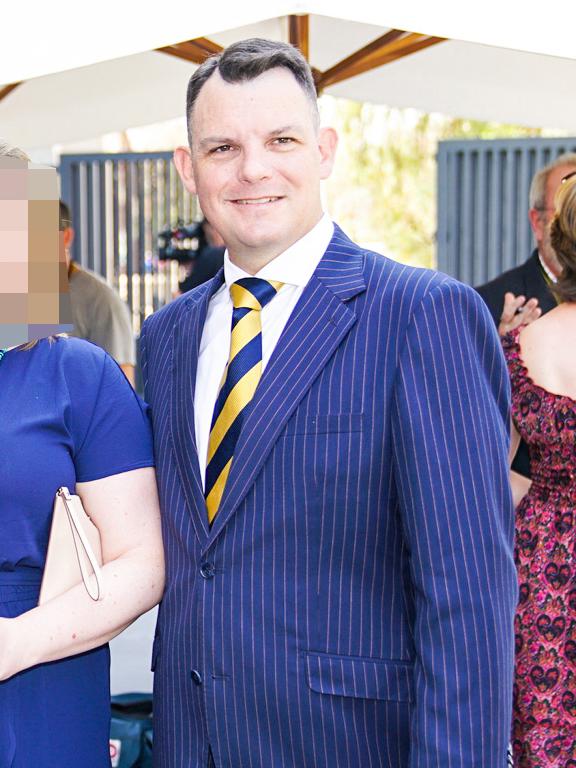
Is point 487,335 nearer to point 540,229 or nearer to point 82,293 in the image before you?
point 540,229

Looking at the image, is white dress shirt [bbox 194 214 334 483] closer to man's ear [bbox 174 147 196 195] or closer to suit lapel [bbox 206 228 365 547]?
suit lapel [bbox 206 228 365 547]

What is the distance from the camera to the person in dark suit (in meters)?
4.27

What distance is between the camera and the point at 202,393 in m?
1.95

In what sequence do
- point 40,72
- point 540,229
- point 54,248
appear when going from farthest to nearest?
point 540,229
point 40,72
point 54,248

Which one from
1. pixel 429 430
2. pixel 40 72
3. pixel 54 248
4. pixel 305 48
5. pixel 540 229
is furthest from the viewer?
pixel 540 229

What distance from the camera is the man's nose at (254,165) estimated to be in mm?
1842

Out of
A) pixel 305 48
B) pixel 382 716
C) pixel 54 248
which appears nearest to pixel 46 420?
pixel 54 248

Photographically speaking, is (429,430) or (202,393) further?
(202,393)

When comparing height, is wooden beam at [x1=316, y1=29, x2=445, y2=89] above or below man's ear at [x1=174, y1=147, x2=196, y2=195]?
above

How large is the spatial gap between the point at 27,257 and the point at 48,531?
442 mm

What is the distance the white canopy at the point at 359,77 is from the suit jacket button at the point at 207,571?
1.60 m

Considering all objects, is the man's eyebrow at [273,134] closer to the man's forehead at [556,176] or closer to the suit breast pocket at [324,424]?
the suit breast pocket at [324,424]

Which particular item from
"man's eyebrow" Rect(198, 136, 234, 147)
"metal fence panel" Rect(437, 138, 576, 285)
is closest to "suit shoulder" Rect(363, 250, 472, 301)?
"man's eyebrow" Rect(198, 136, 234, 147)

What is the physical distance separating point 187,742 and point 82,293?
4.20 m
